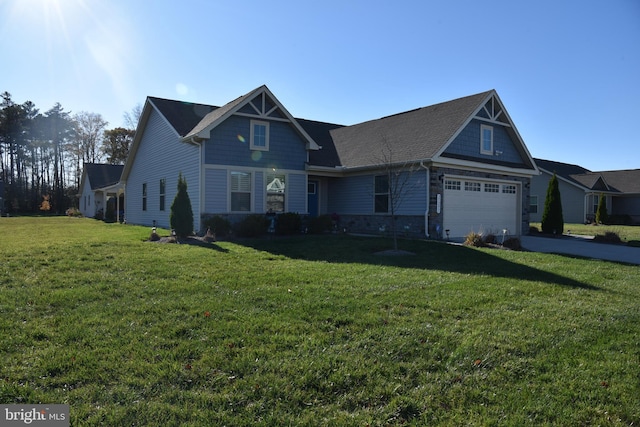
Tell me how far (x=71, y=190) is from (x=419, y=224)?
1809 inches

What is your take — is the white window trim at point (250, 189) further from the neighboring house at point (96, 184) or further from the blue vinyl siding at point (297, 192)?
the neighboring house at point (96, 184)

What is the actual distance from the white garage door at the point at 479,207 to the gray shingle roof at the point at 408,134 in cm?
168

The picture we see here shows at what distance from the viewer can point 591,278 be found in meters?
8.02

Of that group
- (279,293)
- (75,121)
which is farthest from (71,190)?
(279,293)

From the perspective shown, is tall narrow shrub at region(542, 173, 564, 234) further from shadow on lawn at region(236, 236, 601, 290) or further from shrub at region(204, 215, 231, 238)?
shrub at region(204, 215, 231, 238)

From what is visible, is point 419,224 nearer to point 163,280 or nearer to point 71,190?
point 163,280

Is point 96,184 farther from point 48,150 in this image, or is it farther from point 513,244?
point 513,244

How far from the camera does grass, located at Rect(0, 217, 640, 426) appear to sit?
3072 mm

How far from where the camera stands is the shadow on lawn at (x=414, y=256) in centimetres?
834

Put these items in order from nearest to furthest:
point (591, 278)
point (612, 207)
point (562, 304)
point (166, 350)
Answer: point (166, 350)
point (562, 304)
point (591, 278)
point (612, 207)

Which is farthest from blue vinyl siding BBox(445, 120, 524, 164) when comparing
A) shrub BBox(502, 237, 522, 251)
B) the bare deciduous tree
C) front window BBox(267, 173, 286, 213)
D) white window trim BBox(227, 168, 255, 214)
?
white window trim BBox(227, 168, 255, 214)

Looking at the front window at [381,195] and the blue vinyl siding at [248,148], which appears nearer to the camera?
the blue vinyl siding at [248,148]

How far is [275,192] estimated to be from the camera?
53.3ft

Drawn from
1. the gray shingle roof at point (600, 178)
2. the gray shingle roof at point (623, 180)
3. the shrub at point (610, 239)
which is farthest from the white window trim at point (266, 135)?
the gray shingle roof at point (623, 180)
